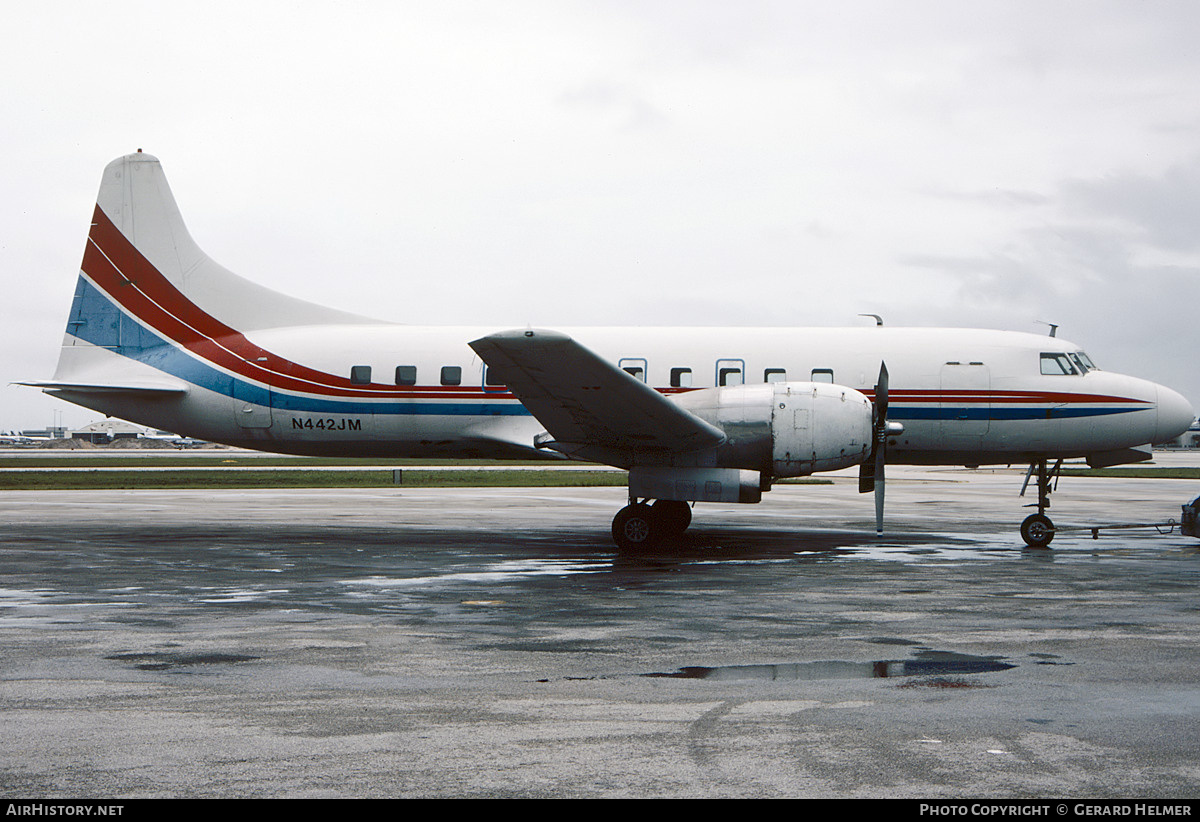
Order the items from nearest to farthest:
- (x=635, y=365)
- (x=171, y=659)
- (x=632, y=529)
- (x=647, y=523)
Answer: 1. (x=171, y=659)
2. (x=632, y=529)
3. (x=647, y=523)
4. (x=635, y=365)

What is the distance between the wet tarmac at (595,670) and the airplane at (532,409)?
209 centimetres

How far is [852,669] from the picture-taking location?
8.14 m

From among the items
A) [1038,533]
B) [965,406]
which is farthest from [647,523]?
[1038,533]

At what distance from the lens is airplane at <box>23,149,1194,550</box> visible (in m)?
16.8

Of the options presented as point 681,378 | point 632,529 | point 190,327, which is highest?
point 190,327

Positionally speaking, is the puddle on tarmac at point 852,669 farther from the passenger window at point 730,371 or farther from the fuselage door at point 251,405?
the fuselage door at point 251,405

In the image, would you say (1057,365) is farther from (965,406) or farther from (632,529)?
(632,529)

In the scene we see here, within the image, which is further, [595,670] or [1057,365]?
[1057,365]

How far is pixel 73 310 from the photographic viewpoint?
71.2ft

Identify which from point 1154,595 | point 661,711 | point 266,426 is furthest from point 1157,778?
point 266,426

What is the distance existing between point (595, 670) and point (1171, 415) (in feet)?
50.5

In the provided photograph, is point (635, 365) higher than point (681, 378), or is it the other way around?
point (635, 365)

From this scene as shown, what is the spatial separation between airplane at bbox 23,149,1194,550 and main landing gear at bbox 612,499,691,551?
0.04 meters

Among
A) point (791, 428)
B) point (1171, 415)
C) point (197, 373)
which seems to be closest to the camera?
point (791, 428)
